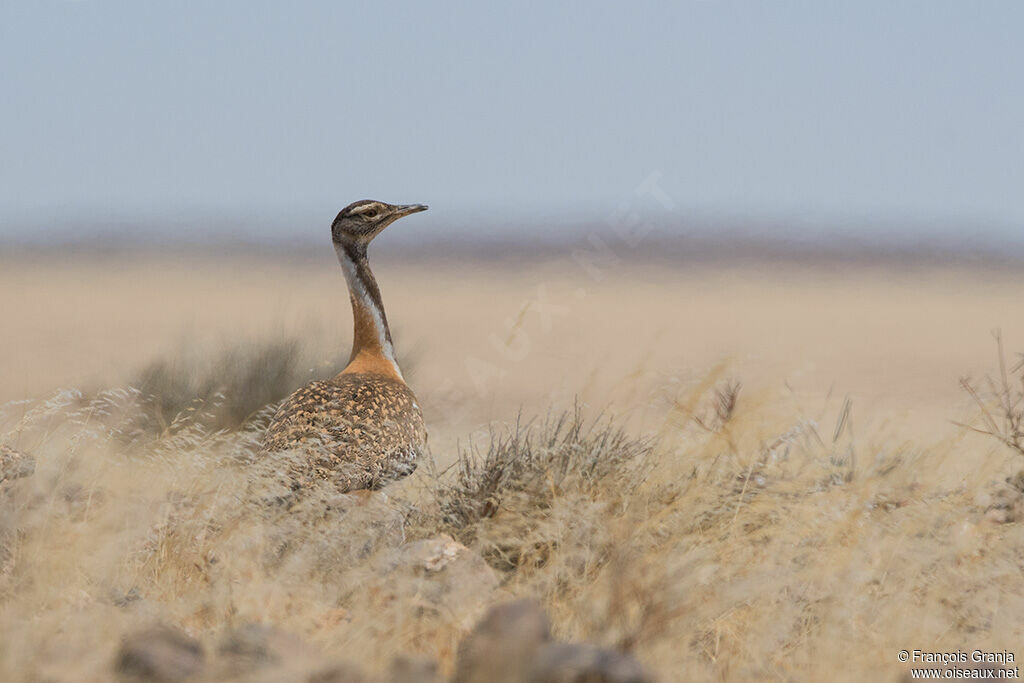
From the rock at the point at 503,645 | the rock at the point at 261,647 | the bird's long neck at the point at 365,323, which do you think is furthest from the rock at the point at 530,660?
the bird's long neck at the point at 365,323

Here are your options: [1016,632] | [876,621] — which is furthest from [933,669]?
[1016,632]

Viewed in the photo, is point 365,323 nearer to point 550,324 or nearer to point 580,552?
point 580,552

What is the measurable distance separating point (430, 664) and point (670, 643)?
0.98m

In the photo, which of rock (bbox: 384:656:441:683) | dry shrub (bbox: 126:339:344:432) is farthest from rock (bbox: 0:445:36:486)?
dry shrub (bbox: 126:339:344:432)

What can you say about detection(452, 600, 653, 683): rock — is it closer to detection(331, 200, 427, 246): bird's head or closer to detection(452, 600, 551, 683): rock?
detection(452, 600, 551, 683): rock

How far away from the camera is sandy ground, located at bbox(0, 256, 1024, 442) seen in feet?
51.4

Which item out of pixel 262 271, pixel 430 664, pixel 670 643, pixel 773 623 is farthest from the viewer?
pixel 262 271

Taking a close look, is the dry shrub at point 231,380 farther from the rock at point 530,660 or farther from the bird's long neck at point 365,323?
the rock at point 530,660

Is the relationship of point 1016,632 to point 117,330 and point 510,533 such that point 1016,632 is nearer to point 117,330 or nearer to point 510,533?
point 510,533

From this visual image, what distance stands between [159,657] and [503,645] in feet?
3.21

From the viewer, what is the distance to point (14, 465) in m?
5.59

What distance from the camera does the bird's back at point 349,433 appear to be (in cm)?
580

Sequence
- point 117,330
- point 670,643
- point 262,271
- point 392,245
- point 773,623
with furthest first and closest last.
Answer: point 392,245 < point 262,271 < point 117,330 < point 773,623 < point 670,643

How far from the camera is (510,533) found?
542 cm
